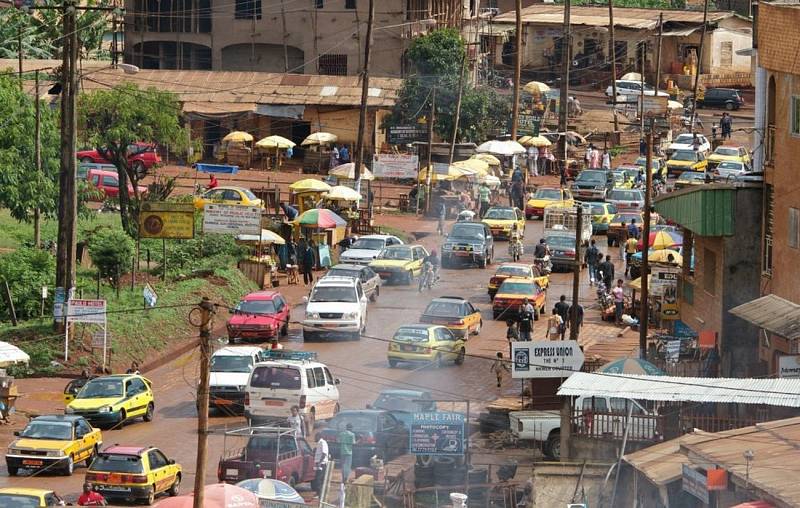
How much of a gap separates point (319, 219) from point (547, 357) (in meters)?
22.8

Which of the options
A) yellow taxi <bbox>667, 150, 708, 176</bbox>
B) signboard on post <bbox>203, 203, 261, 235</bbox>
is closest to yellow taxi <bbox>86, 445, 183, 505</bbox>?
signboard on post <bbox>203, 203, 261, 235</bbox>

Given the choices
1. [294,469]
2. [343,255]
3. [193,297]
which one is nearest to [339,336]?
[193,297]

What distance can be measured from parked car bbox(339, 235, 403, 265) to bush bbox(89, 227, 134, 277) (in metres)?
8.27

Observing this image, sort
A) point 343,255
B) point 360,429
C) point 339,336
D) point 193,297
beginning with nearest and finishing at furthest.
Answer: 1. point 360,429
2. point 339,336
3. point 193,297
4. point 343,255

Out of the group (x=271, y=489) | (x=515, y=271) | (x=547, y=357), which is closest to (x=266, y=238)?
(x=515, y=271)

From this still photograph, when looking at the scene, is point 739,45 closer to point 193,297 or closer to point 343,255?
point 343,255

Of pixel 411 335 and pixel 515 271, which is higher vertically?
pixel 515 271

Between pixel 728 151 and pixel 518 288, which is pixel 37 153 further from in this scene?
pixel 728 151

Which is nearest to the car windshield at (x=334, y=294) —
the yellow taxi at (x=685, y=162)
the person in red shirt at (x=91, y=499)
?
the person in red shirt at (x=91, y=499)

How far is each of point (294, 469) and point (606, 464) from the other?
5.91 meters

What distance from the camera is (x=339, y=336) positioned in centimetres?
4769

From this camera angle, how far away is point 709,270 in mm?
43656

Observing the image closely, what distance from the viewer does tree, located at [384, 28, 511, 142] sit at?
77.6 metres

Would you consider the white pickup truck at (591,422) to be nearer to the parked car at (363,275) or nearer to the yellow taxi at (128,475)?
the yellow taxi at (128,475)
